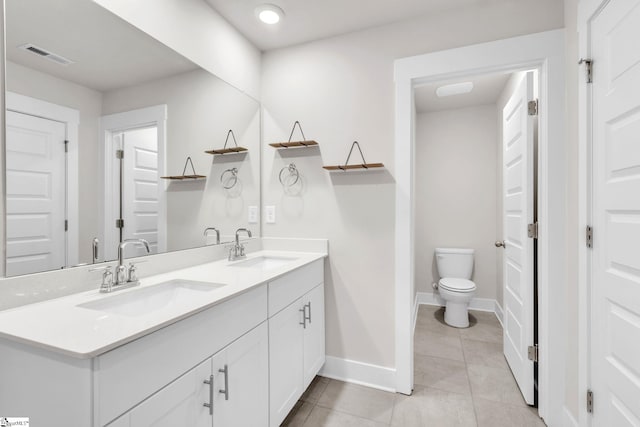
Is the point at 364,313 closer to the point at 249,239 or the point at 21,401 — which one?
the point at 249,239

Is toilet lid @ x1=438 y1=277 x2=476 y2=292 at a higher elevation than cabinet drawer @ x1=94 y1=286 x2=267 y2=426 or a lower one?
lower

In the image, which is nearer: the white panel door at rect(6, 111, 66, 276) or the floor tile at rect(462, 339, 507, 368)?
the white panel door at rect(6, 111, 66, 276)

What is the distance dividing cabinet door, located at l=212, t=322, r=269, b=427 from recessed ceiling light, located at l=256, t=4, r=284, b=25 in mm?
1836

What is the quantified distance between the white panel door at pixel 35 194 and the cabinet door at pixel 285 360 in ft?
3.07

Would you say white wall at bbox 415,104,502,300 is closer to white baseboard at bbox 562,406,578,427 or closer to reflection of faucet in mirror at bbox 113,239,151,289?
white baseboard at bbox 562,406,578,427

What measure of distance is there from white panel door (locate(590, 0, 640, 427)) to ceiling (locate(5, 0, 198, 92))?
2042 millimetres

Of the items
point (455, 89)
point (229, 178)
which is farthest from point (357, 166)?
point (455, 89)

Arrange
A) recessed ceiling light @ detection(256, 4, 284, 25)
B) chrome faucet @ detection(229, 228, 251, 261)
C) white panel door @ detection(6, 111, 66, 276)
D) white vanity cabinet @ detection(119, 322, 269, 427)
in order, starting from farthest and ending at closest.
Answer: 1. chrome faucet @ detection(229, 228, 251, 261)
2. recessed ceiling light @ detection(256, 4, 284, 25)
3. white panel door @ detection(6, 111, 66, 276)
4. white vanity cabinet @ detection(119, 322, 269, 427)

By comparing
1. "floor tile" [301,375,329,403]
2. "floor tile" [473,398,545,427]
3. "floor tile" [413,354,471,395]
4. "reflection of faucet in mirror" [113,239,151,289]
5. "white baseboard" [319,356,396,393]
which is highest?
"reflection of faucet in mirror" [113,239,151,289]

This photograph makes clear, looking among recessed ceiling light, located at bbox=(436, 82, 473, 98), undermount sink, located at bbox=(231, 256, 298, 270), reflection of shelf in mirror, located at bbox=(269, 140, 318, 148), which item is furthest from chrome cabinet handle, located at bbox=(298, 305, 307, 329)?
recessed ceiling light, located at bbox=(436, 82, 473, 98)

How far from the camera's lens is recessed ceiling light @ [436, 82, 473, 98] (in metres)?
2.79

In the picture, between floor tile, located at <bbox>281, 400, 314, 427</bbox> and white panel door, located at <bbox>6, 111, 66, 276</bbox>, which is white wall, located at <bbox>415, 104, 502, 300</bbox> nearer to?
floor tile, located at <bbox>281, 400, 314, 427</bbox>

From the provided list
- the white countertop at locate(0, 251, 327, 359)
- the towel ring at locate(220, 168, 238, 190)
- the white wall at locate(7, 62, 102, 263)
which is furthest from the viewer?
the towel ring at locate(220, 168, 238, 190)

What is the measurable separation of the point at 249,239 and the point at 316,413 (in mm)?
1194
